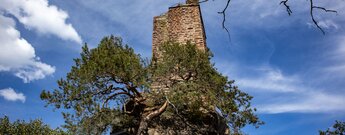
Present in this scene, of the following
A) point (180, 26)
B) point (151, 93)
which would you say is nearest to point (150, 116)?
point (151, 93)

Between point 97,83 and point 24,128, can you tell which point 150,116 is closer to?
point 97,83

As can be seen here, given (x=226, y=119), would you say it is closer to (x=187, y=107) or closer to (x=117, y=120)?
(x=187, y=107)

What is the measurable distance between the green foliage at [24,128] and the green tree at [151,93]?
51.1 feet

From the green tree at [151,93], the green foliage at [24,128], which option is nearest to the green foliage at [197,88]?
the green tree at [151,93]

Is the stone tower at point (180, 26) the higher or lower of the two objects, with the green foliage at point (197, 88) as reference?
higher

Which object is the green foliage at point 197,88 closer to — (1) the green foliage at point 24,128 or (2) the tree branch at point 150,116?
(2) the tree branch at point 150,116

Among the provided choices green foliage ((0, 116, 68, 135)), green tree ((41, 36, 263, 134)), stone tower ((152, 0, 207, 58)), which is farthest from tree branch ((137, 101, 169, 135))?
green foliage ((0, 116, 68, 135))

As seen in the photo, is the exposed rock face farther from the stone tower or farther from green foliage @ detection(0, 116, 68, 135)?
green foliage @ detection(0, 116, 68, 135)

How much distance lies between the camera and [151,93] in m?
11.6

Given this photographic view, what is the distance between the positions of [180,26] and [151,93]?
5675mm

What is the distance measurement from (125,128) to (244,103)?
16.7 ft

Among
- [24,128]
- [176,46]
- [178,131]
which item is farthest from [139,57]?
[24,128]

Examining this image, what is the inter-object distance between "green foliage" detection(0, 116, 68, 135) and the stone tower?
14.1 metres

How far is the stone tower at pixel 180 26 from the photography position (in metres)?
15.6
